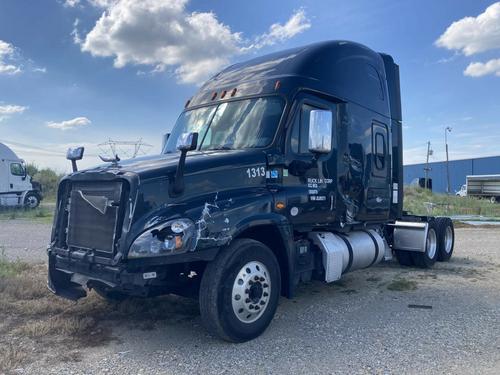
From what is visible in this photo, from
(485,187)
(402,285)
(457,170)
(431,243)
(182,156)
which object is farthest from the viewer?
(457,170)

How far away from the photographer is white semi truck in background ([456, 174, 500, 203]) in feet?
123

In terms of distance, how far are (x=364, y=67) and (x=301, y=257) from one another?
356 centimetres

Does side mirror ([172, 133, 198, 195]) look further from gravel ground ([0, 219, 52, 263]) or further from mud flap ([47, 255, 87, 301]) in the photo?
gravel ground ([0, 219, 52, 263])

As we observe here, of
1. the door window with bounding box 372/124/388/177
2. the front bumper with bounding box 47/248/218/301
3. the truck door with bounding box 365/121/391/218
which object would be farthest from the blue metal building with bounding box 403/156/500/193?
the front bumper with bounding box 47/248/218/301

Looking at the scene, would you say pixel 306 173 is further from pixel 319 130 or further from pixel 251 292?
pixel 251 292

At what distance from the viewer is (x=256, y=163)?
5504 mm

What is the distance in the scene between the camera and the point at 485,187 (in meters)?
38.8

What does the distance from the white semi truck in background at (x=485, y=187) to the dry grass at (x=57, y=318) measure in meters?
36.5

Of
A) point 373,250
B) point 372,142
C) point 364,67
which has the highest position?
point 364,67

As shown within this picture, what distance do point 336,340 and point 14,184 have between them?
85.7ft

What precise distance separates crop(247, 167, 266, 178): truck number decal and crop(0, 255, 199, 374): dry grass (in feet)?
6.36

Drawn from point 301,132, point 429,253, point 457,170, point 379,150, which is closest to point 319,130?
point 301,132

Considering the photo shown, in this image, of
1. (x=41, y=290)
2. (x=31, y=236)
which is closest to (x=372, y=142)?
(x=41, y=290)

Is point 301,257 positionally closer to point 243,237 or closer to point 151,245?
point 243,237
